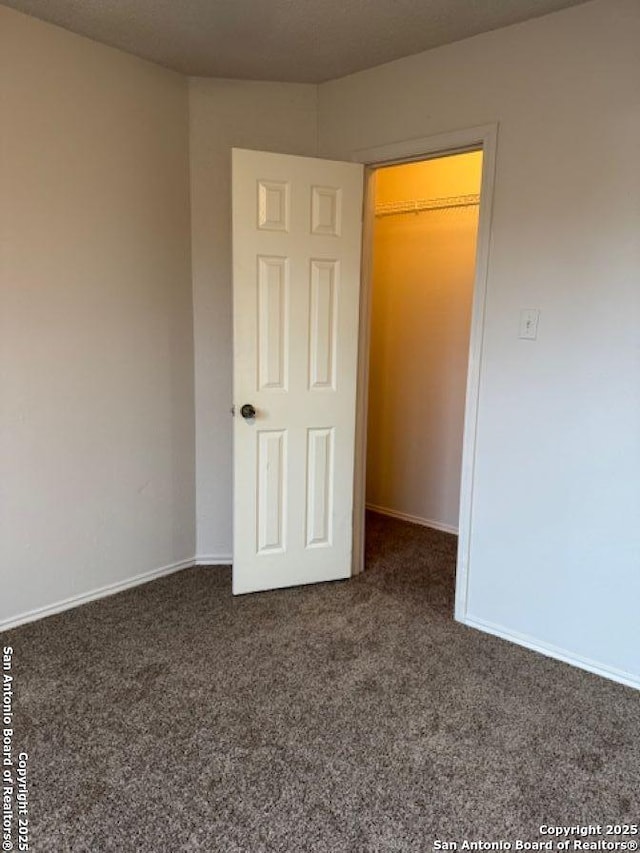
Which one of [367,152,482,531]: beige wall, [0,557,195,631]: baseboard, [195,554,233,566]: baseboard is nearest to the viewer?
[0,557,195,631]: baseboard

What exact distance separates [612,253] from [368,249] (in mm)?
1155

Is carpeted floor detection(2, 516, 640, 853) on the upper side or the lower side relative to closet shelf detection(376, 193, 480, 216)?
lower

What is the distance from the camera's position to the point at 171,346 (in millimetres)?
3049

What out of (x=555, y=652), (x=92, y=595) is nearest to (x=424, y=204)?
(x=555, y=652)

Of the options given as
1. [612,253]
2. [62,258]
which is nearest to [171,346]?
[62,258]

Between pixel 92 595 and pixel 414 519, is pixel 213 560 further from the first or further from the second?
pixel 414 519

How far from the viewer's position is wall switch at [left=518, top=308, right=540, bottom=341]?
93.6 inches

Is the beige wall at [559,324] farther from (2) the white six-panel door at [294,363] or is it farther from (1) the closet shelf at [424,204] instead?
(1) the closet shelf at [424,204]

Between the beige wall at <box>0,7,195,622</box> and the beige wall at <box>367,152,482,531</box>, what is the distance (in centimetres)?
140

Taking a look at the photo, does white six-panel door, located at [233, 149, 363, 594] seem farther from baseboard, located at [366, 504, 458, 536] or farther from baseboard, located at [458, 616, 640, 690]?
baseboard, located at [366, 504, 458, 536]

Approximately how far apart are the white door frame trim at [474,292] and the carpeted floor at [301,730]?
19.2 inches

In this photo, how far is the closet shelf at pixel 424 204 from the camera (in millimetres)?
3528

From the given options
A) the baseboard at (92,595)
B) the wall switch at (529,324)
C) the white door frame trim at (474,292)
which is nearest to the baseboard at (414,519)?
the white door frame trim at (474,292)

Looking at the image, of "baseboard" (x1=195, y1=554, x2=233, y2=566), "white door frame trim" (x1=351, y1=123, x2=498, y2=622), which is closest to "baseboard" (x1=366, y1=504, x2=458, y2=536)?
"white door frame trim" (x1=351, y1=123, x2=498, y2=622)
